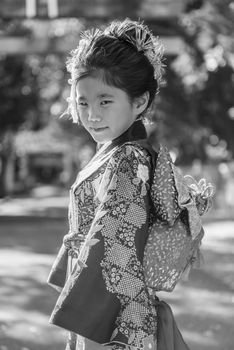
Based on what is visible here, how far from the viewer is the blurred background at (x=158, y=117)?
4914 millimetres

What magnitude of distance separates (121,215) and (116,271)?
153 millimetres

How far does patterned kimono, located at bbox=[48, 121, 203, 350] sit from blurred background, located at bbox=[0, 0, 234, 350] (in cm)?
43

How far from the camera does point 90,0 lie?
379 inches

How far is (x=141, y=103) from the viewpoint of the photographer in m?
1.90

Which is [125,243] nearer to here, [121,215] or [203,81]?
[121,215]

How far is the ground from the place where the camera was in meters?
4.31

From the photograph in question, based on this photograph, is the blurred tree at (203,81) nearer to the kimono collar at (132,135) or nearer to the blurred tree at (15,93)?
the blurred tree at (15,93)

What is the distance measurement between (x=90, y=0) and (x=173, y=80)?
24.2 ft

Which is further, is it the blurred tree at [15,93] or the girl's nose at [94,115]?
the blurred tree at [15,93]

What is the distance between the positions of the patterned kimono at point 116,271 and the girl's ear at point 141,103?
179 mm

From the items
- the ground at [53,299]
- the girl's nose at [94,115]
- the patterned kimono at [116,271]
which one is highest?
the girl's nose at [94,115]

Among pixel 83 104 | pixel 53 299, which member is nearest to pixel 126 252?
pixel 83 104

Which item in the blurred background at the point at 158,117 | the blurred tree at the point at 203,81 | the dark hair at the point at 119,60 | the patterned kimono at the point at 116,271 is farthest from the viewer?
the blurred tree at the point at 203,81

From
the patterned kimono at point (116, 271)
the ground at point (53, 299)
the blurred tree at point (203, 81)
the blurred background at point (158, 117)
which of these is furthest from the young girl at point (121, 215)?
the blurred tree at point (203, 81)
